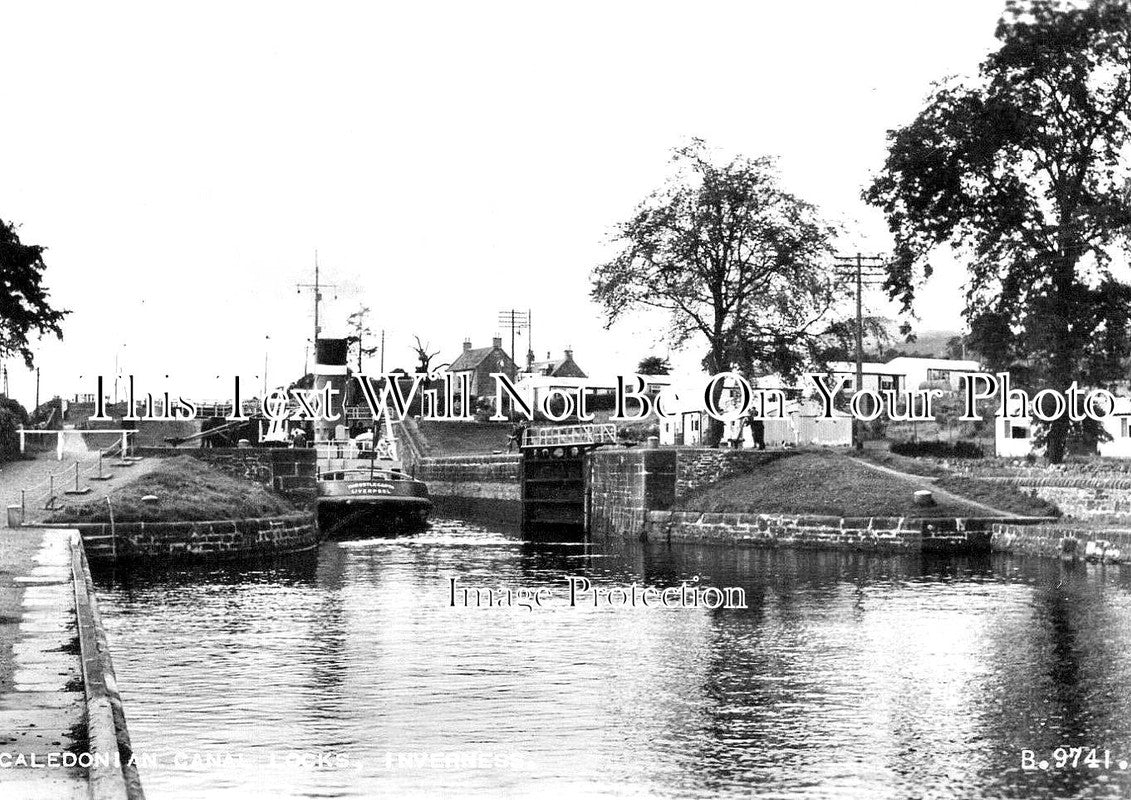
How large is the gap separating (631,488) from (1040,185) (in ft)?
55.9

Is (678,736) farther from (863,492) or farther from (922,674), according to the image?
(863,492)

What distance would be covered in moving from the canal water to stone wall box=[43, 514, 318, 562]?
3.73 m

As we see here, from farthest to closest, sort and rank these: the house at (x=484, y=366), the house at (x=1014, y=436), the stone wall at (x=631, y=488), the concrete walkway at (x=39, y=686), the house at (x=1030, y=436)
A: the house at (x=484, y=366), the house at (x=1014, y=436), the house at (x=1030, y=436), the stone wall at (x=631, y=488), the concrete walkway at (x=39, y=686)

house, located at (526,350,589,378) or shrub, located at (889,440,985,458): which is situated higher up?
house, located at (526,350,589,378)

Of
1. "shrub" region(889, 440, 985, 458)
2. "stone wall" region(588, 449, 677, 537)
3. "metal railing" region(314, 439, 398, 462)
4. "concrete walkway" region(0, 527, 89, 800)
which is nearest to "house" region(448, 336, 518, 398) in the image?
"metal railing" region(314, 439, 398, 462)

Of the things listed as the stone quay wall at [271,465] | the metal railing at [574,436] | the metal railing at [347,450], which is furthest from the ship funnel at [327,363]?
the stone quay wall at [271,465]

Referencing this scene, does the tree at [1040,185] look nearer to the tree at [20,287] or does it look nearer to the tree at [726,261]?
the tree at [726,261]

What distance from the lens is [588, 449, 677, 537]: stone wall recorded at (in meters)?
50.5

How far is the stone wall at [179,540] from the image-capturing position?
1427 inches

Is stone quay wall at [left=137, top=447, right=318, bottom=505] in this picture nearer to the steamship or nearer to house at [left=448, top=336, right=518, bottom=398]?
the steamship

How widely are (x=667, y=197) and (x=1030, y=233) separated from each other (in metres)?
18.4

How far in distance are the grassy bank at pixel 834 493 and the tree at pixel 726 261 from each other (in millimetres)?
10667

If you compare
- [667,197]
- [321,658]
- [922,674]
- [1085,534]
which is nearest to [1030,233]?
[1085,534]

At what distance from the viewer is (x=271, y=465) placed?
4475cm
